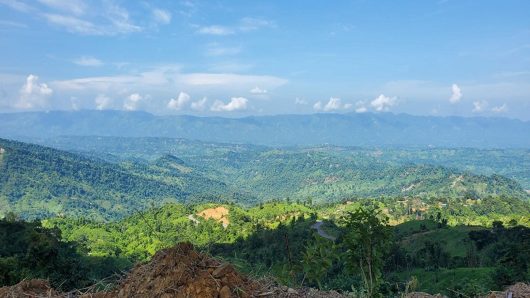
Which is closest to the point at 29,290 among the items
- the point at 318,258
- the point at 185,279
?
the point at 185,279

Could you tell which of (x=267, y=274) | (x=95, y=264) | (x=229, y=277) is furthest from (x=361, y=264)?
(x=95, y=264)

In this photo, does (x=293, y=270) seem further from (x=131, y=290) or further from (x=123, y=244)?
(x=123, y=244)

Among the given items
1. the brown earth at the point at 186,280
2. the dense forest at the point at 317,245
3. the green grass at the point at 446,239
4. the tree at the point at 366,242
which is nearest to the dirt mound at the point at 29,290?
the dense forest at the point at 317,245

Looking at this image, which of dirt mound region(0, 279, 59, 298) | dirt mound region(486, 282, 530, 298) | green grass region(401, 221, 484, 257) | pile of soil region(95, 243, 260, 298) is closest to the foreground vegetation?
green grass region(401, 221, 484, 257)

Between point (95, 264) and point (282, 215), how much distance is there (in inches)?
3339

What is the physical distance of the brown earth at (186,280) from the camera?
579 cm

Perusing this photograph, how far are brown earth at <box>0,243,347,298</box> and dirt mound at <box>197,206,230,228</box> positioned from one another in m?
137

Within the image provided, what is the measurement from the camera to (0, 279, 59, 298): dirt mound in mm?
6902

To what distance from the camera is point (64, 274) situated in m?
36.3

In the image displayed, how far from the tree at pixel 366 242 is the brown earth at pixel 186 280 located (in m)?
3.29

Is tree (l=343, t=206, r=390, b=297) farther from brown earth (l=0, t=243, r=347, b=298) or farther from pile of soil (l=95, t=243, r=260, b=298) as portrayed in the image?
pile of soil (l=95, t=243, r=260, b=298)

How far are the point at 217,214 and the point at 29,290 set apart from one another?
146m

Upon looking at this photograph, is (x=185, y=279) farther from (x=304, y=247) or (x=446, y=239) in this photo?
(x=446, y=239)

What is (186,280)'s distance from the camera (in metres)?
5.83
